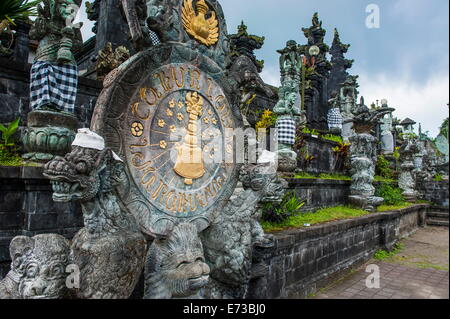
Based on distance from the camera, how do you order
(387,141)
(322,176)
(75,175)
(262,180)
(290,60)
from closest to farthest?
(75,175) → (262,180) → (322,176) → (290,60) → (387,141)

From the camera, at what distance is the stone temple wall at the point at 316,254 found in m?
4.11

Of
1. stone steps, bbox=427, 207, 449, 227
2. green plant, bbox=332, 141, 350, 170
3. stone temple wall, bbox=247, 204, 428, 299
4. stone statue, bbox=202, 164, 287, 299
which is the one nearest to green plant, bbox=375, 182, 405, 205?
green plant, bbox=332, 141, 350, 170

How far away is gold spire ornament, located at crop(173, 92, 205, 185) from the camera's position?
2.89 metres

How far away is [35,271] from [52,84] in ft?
8.77

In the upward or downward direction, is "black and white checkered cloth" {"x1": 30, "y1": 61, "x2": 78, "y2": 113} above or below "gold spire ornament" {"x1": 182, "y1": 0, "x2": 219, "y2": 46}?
below

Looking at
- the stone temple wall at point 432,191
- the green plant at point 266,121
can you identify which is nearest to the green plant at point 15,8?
the green plant at point 266,121

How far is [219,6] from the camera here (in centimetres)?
339

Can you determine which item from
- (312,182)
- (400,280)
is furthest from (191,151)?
(312,182)

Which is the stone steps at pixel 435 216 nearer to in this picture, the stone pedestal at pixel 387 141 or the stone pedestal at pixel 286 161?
the stone pedestal at pixel 286 161

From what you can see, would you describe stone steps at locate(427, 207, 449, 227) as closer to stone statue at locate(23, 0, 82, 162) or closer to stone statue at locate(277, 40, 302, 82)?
stone statue at locate(277, 40, 302, 82)

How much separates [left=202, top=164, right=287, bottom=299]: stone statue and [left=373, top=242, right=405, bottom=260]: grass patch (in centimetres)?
522

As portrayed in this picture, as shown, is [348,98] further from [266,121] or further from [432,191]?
[266,121]

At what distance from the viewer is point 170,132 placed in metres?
2.83
